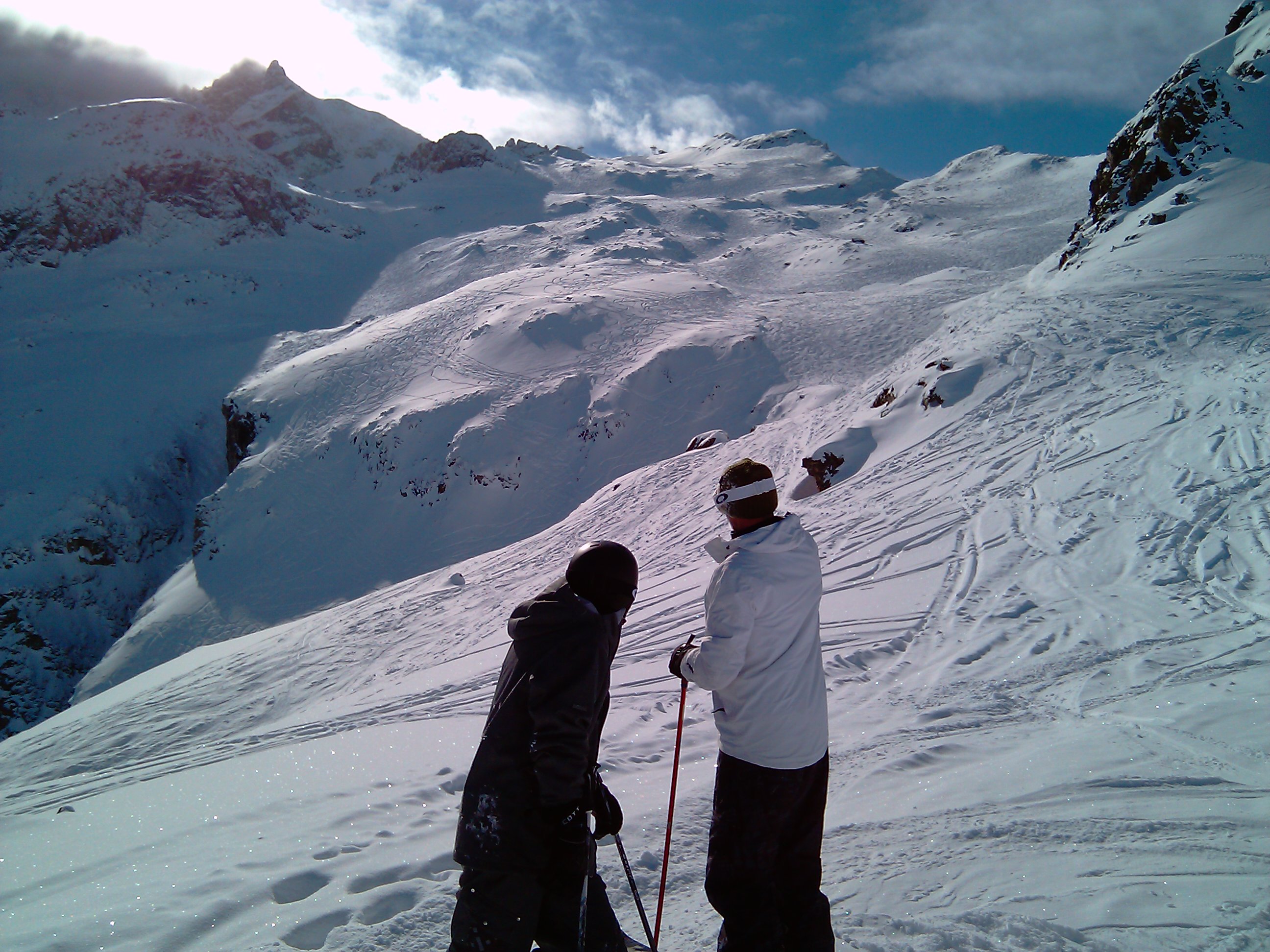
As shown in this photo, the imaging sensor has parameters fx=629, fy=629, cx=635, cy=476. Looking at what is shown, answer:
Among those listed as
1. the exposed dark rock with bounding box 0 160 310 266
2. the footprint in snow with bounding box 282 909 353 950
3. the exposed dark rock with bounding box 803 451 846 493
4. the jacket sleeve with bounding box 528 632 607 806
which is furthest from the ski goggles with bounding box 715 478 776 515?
the exposed dark rock with bounding box 0 160 310 266

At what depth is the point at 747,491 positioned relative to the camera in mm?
2301

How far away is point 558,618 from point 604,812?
2.50 feet

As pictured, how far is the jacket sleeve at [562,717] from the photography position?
2016 millimetres

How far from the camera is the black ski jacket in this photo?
2.03 m

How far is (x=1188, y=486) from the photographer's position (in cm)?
704

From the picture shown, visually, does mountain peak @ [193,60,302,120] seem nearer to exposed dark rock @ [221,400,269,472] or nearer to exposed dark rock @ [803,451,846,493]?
exposed dark rock @ [221,400,269,472]

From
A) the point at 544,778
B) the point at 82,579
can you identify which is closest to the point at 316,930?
the point at 544,778

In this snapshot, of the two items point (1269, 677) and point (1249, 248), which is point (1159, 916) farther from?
point (1249, 248)

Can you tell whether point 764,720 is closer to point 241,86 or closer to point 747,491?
point 747,491

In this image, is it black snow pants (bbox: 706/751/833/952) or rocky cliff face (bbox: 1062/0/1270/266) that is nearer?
black snow pants (bbox: 706/751/833/952)

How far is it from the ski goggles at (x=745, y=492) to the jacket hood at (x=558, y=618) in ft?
1.99

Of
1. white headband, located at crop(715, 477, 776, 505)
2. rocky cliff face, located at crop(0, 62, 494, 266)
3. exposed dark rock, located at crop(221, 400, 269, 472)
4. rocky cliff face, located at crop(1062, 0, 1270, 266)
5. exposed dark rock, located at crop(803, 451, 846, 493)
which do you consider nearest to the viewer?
white headband, located at crop(715, 477, 776, 505)

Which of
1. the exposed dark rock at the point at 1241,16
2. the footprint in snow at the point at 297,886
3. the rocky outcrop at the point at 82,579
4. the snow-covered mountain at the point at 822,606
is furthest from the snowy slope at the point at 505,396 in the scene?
the footprint in snow at the point at 297,886

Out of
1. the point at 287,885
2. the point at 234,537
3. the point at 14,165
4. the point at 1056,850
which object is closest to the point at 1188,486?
the point at 1056,850
